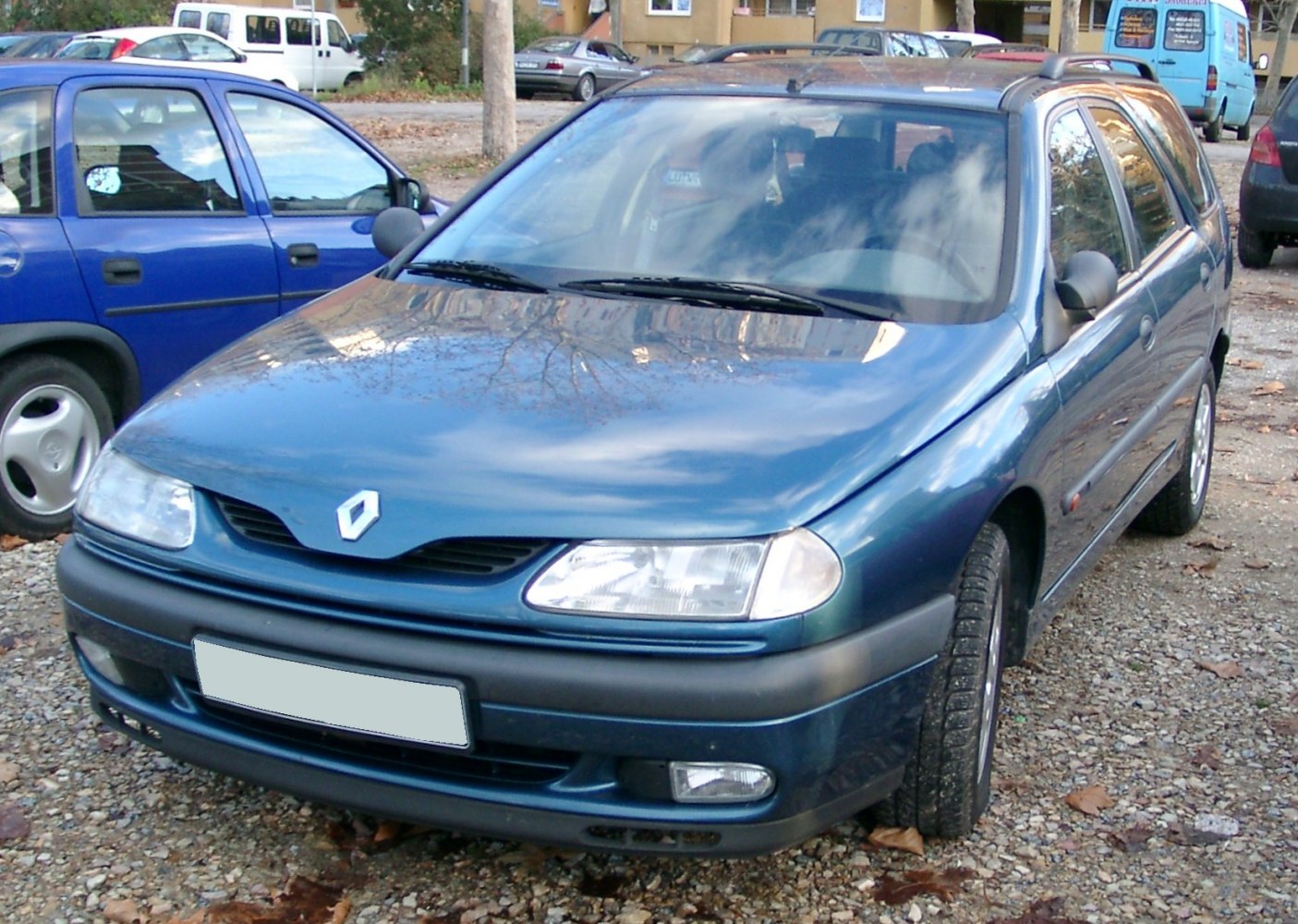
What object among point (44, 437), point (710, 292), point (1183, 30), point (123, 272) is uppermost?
point (1183, 30)

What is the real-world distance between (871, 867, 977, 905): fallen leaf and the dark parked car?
122 millimetres

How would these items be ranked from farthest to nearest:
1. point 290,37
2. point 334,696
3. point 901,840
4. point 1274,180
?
1. point 290,37
2. point 1274,180
3. point 901,840
4. point 334,696

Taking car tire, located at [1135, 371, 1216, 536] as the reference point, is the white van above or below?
above

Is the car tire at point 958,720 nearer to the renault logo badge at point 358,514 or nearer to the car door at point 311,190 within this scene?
the renault logo badge at point 358,514

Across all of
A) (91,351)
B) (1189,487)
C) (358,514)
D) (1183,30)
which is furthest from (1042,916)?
(1183,30)

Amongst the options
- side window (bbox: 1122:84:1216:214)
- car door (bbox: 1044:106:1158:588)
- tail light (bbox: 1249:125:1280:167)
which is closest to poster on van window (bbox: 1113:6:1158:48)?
tail light (bbox: 1249:125:1280:167)

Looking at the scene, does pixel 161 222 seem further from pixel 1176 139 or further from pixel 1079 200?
pixel 1176 139

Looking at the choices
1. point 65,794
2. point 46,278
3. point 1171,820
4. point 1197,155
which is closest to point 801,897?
point 1171,820

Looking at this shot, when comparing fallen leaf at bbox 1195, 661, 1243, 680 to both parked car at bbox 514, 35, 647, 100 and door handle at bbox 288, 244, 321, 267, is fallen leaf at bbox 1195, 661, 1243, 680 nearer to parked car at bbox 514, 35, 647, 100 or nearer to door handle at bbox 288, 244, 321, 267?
door handle at bbox 288, 244, 321, 267

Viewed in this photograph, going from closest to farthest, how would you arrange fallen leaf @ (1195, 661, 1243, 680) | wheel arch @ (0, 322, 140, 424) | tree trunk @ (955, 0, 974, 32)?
fallen leaf @ (1195, 661, 1243, 680)
wheel arch @ (0, 322, 140, 424)
tree trunk @ (955, 0, 974, 32)

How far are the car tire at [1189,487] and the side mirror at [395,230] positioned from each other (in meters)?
2.71

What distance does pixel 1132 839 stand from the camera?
10.5 feet

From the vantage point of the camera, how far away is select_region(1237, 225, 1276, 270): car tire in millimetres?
11688

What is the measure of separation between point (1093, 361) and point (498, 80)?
12805mm
